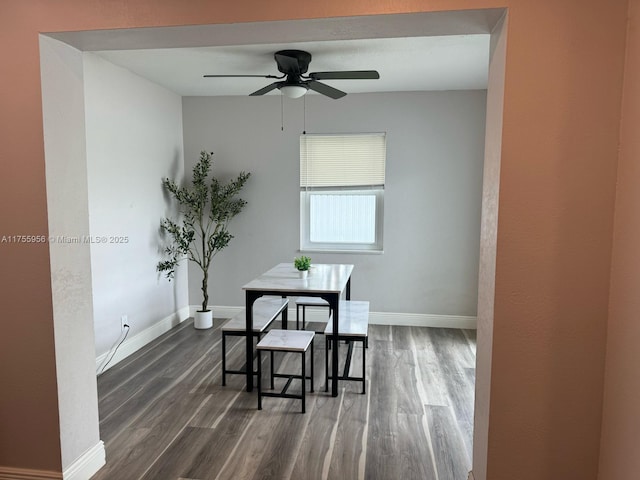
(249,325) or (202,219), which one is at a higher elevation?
(202,219)

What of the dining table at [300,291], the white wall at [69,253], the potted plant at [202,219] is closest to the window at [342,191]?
the potted plant at [202,219]

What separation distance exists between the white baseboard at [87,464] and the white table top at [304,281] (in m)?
1.27

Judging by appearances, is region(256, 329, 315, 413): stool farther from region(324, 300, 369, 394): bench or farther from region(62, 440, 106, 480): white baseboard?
region(62, 440, 106, 480): white baseboard

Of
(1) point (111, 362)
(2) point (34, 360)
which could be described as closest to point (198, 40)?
(2) point (34, 360)

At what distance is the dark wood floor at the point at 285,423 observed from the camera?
2338 mm

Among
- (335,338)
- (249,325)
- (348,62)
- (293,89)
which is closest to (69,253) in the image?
(249,325)

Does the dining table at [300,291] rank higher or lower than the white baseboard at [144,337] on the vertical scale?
higher

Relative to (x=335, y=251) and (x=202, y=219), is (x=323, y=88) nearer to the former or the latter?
(x=335, y=251)

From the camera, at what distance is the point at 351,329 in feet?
10.8

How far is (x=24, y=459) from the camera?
209 cm

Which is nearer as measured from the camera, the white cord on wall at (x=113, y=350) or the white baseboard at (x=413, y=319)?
the white cord on wall at (x=113, y=350)

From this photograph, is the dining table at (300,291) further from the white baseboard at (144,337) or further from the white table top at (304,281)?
the white baseboard at (144,337)

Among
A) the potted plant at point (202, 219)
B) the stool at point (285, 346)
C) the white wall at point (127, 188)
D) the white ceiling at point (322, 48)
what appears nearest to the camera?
the white ceiling at point (322, 48)

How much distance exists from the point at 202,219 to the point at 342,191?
1.61 metres
